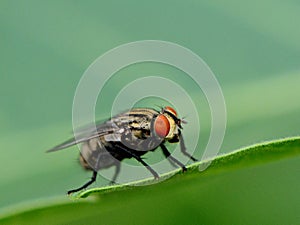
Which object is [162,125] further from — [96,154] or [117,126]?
[96,154]

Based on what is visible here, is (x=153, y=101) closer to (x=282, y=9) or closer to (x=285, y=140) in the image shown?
(x=282, y=9)

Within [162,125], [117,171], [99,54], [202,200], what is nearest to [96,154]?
[117,171]

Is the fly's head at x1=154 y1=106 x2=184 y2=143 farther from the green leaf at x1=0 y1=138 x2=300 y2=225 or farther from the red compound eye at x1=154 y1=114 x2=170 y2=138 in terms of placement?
the green leaf at x1=0 y1=138 x2=300 y2=225

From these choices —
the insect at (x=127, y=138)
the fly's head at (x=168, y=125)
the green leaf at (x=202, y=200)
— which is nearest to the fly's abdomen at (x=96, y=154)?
the insect at (x=127, y=138)

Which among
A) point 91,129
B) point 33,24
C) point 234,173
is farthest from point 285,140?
point 33,24

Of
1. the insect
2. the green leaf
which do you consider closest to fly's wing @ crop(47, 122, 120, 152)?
the insect
